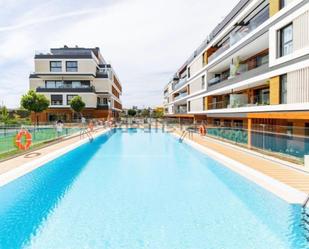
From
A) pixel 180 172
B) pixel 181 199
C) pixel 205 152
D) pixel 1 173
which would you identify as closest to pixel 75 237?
pixel 181 199

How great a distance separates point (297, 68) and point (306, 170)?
5.01 m

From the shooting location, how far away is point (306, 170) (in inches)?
380

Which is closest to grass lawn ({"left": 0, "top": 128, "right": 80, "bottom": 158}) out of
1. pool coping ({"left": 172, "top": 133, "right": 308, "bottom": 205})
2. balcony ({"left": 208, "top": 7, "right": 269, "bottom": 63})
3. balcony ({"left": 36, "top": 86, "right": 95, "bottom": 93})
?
pool coping ({"left": 172, "top": 133, "right": 308, "bottom": 205})

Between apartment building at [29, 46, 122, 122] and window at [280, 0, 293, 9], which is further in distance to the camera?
apartment building at [29, 46, 122, 122]

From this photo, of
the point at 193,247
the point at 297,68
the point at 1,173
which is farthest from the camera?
the point at 297,68

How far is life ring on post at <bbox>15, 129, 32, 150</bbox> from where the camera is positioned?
13.6 m

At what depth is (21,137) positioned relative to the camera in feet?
45.7

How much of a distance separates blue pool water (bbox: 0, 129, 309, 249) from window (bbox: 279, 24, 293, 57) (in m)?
7.17

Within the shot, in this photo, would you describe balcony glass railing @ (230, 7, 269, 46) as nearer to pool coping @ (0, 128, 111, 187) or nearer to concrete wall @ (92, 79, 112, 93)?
pool coping @ (0, 128, 111, 187)

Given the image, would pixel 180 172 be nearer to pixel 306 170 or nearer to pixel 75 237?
pixel 306 170

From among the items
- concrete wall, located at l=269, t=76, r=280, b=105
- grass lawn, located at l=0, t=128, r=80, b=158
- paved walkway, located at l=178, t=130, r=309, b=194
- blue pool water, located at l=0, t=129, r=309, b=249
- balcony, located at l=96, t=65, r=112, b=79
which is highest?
balcony, located at l=96, t=65, r=112, b=79

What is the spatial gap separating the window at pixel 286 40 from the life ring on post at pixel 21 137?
13.5 m

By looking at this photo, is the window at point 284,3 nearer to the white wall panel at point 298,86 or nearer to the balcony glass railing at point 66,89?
the white wall panel at point 298,86

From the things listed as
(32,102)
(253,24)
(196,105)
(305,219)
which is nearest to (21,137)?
(305,219)
